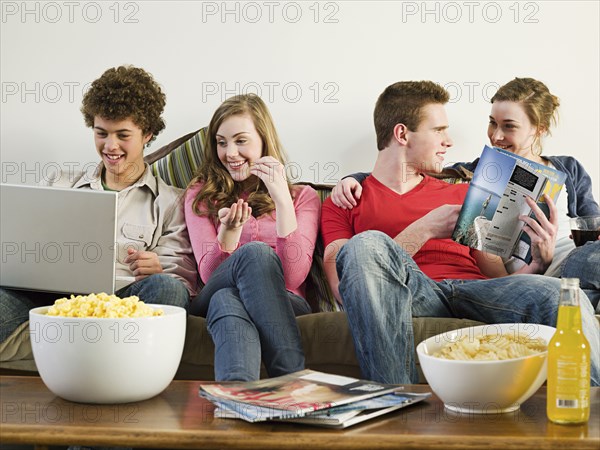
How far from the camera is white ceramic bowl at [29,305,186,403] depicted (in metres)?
1.19

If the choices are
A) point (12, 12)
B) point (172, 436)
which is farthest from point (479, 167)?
point (12, 12)

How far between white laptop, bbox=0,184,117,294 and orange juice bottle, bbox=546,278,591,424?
39.1 inches

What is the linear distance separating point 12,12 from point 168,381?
6.70 ft

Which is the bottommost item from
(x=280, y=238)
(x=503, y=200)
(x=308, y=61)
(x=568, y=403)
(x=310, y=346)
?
(x=310, y=346)

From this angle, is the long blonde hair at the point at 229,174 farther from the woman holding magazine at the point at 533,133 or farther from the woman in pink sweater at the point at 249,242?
the woman holding magazine at the point at 533,133

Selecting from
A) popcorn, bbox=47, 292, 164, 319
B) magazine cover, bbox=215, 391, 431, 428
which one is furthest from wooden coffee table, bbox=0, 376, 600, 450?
popcorn, bbox=47, 292, 164, 319

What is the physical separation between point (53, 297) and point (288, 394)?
1057 millimetres

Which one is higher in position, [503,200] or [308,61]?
[308,61]

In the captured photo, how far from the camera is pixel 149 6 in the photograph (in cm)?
280

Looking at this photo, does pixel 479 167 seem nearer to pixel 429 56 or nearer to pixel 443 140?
pixel 443 140

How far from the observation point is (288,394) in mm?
1161

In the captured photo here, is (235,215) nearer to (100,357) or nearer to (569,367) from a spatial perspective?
(100,357)

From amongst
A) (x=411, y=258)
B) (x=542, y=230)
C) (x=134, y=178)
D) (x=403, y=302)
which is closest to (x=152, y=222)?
(x=134, y=178)

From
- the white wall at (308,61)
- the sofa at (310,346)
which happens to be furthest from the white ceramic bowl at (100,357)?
the white wall at (308,61)
